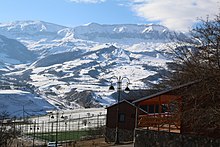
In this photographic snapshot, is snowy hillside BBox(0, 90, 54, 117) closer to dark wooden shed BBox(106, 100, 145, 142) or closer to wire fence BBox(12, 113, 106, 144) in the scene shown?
wire fence BBox(12, 113, 106, 144)

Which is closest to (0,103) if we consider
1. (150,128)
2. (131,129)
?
(131,129)

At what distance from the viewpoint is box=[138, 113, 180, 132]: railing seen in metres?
25.3

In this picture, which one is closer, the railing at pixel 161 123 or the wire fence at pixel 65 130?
the railing at pixel 161 123

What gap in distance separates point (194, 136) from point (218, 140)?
159cm

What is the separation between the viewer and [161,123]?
26.5 meters

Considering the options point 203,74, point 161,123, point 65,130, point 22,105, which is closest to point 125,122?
point 161,123

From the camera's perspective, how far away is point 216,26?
17938mm

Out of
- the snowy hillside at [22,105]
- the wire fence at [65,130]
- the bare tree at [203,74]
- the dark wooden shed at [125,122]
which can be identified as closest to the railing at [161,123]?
the bare tree at [203,74]

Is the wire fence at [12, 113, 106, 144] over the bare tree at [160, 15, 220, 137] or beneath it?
beneath

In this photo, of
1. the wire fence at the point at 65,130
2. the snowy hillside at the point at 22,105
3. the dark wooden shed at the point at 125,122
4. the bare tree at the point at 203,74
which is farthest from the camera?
the snowy hillside at the point at 22,105

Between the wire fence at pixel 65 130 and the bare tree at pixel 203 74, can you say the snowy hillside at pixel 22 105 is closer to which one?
the wire fence at pixel 65 130

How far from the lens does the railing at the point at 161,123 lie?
995 inches

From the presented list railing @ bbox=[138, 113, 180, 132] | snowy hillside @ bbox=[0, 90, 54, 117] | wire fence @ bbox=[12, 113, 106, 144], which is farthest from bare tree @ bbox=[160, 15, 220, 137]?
snowy hillside @ bbox=[0, 90, 54, 117]

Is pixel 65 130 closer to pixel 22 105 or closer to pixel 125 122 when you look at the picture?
pixel 125 122
